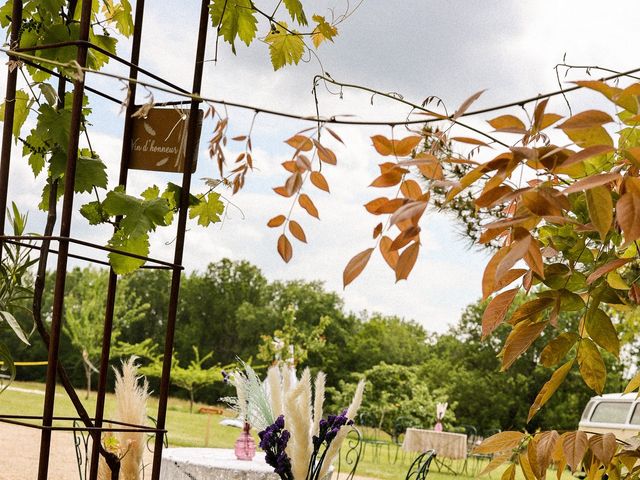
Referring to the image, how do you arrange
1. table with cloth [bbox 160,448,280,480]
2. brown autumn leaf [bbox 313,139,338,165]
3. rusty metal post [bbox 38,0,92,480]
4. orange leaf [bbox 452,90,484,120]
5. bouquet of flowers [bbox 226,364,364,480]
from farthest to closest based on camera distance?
table with cloth [bbox 160,448,280,480]
bouquet of flowers [bbox 226,364,364,480]
rusty metal post [bbox 38,0,92,480]
brown autumn leaf [bbox 313,139,338,165]
orange leaf [bbox 452,90,484,120]

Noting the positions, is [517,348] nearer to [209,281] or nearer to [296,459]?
[296,459]

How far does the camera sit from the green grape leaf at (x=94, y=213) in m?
1.92

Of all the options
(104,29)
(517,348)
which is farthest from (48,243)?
(517,348)

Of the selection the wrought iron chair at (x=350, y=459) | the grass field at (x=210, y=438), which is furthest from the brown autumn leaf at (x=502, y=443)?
the grass field at (x=210, y=438)

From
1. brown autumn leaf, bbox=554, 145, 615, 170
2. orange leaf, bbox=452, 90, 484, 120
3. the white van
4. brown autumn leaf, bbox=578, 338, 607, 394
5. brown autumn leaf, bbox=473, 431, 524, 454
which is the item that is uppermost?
orange leaf, bbox=452, 90, 484, 120

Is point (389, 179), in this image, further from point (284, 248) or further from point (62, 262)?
point (62, 262)

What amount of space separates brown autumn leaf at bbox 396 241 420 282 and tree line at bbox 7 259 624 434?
16216mm

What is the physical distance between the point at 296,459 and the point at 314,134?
5.57 feet

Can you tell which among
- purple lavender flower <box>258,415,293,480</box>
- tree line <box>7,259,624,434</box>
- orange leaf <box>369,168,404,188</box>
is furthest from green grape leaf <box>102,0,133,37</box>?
tree line <box>7,259,624,434</box>

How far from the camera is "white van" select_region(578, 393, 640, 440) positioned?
10.4 meters

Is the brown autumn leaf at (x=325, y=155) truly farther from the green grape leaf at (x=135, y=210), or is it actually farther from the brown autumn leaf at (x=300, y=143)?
the green grape leaf at (x=135, y=210)

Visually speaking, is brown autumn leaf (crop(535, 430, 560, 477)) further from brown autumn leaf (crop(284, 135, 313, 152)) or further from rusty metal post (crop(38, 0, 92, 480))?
rusty metal post (crop(38, 0, 92, 480))

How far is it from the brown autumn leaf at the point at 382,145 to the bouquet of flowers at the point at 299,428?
5.07 ft

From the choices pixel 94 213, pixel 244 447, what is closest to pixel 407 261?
pixel 94 213
